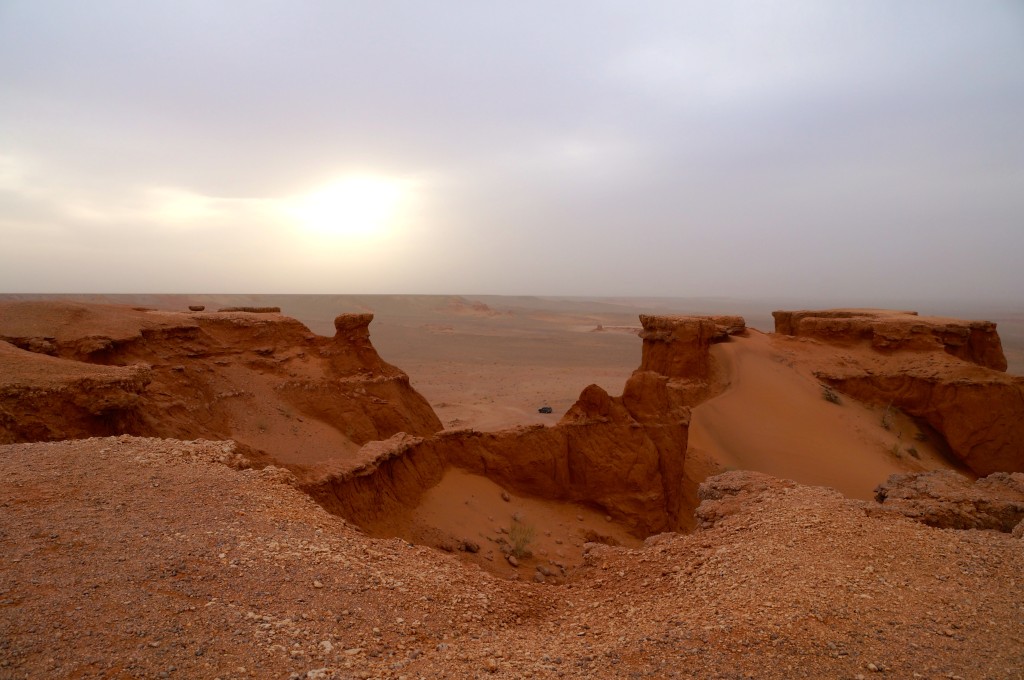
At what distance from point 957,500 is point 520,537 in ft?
18.8

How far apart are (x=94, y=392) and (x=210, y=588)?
16.8ft

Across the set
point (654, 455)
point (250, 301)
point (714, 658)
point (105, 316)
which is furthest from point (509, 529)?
point (250, 301)

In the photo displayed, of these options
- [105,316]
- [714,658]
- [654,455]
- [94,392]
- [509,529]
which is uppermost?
[105,316]

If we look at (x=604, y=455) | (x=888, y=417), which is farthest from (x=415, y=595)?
(x=888, y=417)

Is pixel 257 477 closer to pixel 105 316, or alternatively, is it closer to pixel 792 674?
pixel 792 674

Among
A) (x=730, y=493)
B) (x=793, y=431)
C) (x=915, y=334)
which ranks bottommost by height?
(x=793, y=431)

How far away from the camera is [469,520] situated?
9.44 m

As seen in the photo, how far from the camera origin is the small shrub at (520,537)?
8805 millimetres

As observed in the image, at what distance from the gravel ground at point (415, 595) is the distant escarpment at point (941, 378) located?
1150 centimetres

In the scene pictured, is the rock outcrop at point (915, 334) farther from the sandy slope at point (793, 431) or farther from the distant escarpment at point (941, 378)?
the sandy slope at point (793, 431)

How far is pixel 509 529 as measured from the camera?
9.62 m

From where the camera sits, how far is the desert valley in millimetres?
3348

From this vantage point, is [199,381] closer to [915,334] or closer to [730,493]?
[730,493]

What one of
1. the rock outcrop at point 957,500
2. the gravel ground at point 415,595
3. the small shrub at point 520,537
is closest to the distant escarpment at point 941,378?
the rock outcrop at point 957,500
